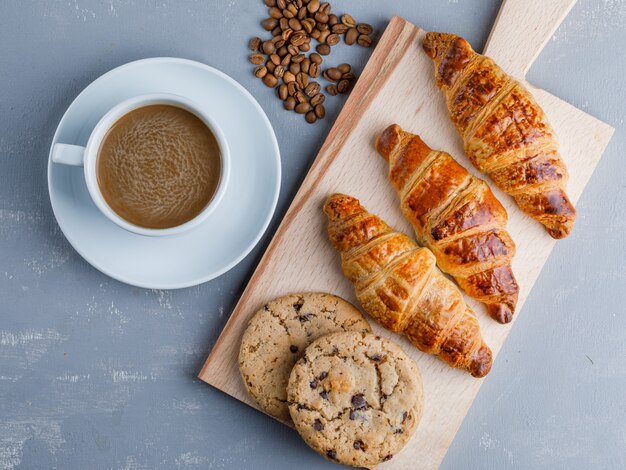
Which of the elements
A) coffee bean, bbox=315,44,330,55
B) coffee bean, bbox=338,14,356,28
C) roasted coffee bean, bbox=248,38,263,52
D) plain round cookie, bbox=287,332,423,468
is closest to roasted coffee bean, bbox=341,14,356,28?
coffee bean, bbox=338,14,356,28

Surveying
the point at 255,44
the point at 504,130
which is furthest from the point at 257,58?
the point at 504,130

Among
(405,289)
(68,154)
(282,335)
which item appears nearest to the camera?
(68,154)

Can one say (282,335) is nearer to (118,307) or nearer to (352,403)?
(352,403)

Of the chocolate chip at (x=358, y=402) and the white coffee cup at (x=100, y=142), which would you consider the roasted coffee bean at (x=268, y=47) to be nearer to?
the white coffee cup at (x=100, y=142)

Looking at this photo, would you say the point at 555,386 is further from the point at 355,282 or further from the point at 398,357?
the point at 355,282

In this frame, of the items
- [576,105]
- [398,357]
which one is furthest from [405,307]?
[576,105]

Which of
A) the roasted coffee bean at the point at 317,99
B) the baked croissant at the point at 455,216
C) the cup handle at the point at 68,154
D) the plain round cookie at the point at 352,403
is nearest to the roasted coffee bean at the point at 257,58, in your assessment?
the roasted coffee bean at the point at 317,99
